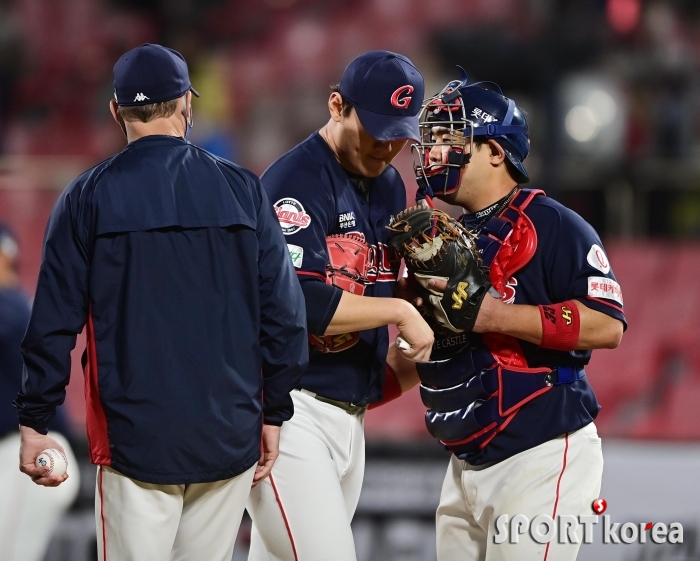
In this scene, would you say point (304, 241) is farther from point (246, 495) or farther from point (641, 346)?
point (641, 346)

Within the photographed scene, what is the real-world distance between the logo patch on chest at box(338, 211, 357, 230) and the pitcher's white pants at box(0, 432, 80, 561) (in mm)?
2033

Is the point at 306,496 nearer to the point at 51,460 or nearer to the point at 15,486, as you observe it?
the point at 51,460

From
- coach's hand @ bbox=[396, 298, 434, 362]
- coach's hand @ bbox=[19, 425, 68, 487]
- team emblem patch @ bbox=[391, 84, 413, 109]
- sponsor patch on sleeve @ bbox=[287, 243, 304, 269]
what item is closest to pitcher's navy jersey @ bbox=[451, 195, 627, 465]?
coach's hand @ bbox=[396, 298, 434, 362]

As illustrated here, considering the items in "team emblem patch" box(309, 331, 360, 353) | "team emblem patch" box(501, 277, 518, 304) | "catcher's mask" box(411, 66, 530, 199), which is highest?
"catcher's mask" box(411, 66, 530, 199)

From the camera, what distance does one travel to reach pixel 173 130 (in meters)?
2.65

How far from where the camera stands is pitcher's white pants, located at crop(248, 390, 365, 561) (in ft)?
9.31

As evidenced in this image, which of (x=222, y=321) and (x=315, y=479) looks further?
(x=315, y=479)

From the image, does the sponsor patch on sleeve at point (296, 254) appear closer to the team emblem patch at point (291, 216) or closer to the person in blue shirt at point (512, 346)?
the team emblem patch at point (291, 216)

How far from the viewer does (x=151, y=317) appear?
2453 millimetres

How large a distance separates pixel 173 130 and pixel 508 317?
1081 mm

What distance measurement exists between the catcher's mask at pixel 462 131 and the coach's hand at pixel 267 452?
0.91 metres

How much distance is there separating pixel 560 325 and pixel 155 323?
1.15 meters

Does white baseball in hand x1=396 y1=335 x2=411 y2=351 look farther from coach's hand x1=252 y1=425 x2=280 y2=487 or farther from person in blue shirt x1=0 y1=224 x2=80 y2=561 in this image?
person in blue shirt x1=0 y1=224 x2=80 y2=561

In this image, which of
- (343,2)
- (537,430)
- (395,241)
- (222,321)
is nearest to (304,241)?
(395,241)
